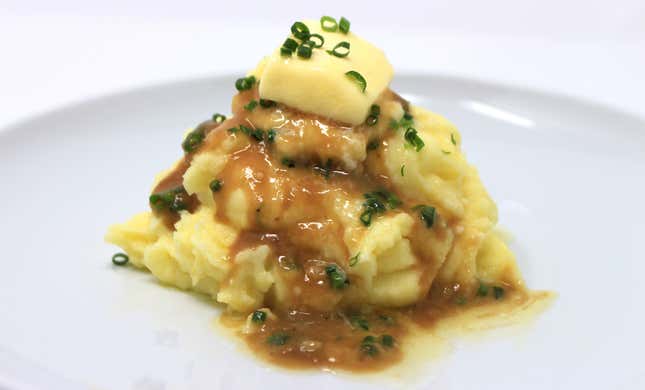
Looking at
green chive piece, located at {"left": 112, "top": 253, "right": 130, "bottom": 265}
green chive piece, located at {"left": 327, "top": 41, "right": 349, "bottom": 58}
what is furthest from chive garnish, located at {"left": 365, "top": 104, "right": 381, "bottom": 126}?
green chive piece, located at {"left": 112, "top": 253, "right": 130, "bottom": 265}

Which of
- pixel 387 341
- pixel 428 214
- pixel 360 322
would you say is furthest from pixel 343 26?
pixel 387 341

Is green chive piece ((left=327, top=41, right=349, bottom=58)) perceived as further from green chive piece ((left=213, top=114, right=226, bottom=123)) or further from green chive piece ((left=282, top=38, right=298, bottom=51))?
green chive piece ((left=213, top=114, right=226, bottom=123))

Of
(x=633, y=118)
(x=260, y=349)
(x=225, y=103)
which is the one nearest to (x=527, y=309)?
(x=260, y=349)

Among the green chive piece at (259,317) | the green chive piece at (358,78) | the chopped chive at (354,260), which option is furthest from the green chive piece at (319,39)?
the green chive piece at (259,317)

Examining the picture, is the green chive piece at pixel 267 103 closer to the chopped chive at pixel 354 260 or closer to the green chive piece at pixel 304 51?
the green chive piece at pixel 304 51

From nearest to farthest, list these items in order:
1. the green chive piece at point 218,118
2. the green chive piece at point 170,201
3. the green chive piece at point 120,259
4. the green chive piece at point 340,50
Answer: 1. the green chive piece at point 340,50
2. the green chive piece at point 170,201
3. the green chive piece at point 120,259
4. the green chive piece at point 218,118

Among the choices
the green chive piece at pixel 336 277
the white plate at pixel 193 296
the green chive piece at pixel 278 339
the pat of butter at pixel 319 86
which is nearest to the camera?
the white plate at pixel 193 296

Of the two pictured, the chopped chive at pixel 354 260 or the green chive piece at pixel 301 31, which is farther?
the green chive piece at pixel 301 31
